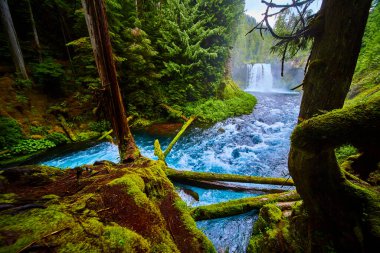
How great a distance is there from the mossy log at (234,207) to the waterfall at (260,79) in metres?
33.8

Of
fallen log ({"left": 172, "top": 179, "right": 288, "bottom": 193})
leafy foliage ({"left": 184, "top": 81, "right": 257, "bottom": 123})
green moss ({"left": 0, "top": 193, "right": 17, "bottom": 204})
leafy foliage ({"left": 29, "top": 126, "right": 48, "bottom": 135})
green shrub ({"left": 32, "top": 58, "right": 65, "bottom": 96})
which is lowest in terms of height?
fallen log ({"left": 172, "top": 179, "right": 288, "bottom": 193})

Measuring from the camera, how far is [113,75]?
4.38 m

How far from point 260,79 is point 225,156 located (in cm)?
3201

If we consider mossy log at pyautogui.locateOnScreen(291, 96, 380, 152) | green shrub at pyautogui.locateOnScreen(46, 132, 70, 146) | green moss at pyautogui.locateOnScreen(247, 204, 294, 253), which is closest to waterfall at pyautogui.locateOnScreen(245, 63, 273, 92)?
green shrub at pyautogui.locateOnScreen(46, 132, 70, 146)

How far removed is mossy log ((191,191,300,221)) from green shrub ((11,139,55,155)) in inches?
294

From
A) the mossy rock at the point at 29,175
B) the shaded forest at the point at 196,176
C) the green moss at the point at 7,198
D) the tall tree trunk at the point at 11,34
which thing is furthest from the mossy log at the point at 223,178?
the tall tree trunk at the point at 11,34

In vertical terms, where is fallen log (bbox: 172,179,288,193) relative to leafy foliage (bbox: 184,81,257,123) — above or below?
below

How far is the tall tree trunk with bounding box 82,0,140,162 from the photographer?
3898mm

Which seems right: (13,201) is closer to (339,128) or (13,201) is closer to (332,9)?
(339,128)

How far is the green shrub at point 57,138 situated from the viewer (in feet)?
26.1

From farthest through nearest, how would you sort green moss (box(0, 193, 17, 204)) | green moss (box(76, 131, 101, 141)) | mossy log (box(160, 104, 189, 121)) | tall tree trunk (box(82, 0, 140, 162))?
mossy log (box(160, 104, 189, 121)), green moss (box(76, 131, 101, 141)), tall tree trunk (box(82, 0, 140, 162)), green moss (box(0, 193, 17, 204))

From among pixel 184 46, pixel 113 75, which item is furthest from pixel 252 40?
pixel 113 75

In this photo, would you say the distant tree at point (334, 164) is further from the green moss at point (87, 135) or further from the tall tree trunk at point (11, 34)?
the tall tree trunk at point (11, 34)

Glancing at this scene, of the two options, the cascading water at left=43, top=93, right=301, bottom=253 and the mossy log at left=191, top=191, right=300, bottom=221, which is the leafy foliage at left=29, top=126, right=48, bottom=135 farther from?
the mossy log at left=191, top=191, right=300, bottom=221
